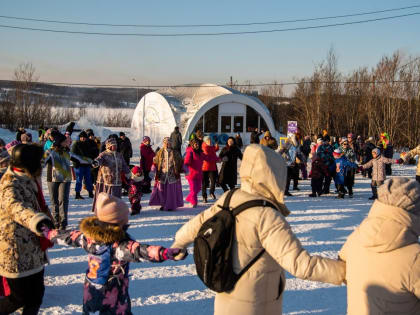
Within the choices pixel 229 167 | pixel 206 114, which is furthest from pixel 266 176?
pixel 206 114

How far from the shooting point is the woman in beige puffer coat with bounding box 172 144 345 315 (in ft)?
6.90

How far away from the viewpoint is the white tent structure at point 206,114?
26.5 metres

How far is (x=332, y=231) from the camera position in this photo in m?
7.59

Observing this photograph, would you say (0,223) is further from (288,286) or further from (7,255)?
(288,286)

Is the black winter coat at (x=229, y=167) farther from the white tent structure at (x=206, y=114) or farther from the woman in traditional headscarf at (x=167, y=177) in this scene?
the white tent structure at (x=206, y=114)

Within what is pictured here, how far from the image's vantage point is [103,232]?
276 centimetres

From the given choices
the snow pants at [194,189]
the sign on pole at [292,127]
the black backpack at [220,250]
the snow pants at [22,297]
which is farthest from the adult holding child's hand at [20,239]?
the sign on pole at [292,127]

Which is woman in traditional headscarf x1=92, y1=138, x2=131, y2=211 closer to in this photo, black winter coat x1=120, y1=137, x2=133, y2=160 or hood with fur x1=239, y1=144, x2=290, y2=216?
black winter coat x1=120, y1=137, x2=133, y2=160

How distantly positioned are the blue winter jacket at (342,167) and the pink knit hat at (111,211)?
927cm

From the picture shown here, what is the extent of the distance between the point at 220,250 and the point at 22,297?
1.81m

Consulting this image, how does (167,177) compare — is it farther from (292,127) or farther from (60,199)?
(292,127)

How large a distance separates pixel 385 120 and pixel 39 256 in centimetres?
3130

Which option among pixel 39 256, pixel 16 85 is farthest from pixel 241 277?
pixel 16 85

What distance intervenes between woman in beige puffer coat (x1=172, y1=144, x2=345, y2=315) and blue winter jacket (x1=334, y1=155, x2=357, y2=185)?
9236 mm
